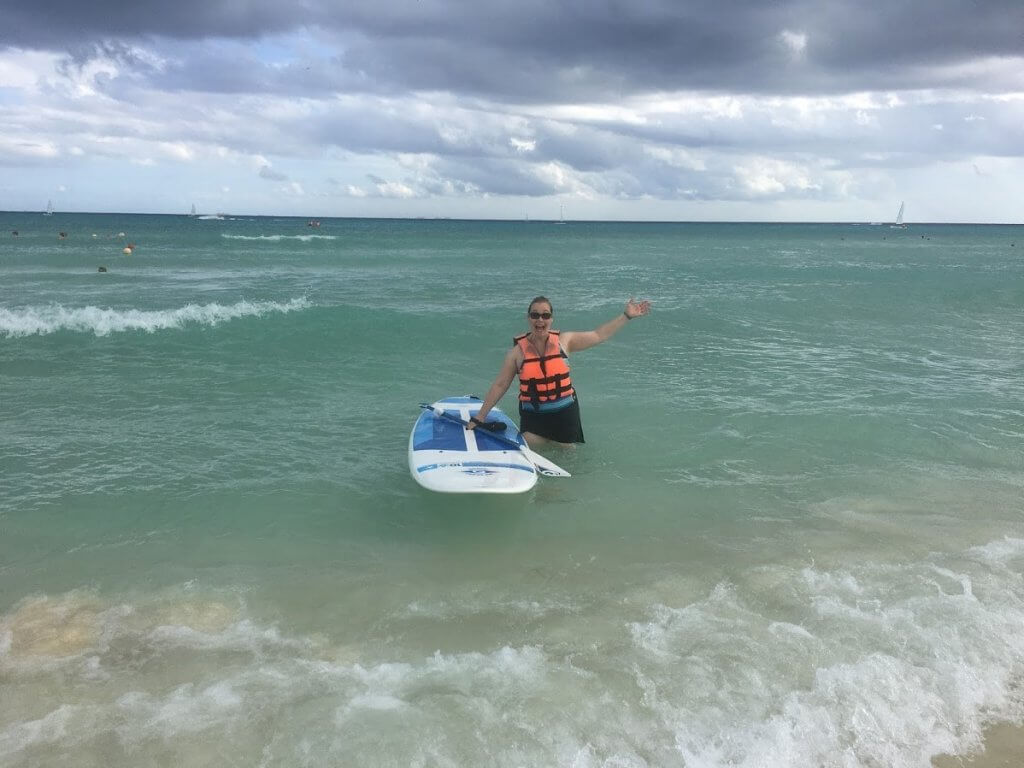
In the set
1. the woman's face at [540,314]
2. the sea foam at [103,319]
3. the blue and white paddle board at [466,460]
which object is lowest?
the blue and white paddle board at [466,460]

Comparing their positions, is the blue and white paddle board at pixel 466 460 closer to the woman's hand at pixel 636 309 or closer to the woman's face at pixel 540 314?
the woman's face at pixel 540 314

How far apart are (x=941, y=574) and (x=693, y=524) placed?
6.93ft

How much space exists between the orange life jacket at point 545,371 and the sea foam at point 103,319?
12401 mm

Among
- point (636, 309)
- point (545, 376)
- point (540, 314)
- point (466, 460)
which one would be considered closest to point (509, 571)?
point (466, 460)

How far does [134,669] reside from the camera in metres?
4.72

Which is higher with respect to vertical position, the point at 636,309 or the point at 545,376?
the point at 636,309

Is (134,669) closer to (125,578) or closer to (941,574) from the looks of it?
(125,578)

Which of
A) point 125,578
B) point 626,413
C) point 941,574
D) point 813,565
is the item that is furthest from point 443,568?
point 626,413

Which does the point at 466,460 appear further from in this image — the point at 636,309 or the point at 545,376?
the point at 636,309

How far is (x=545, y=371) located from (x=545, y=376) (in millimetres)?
68

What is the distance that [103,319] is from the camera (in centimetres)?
1720

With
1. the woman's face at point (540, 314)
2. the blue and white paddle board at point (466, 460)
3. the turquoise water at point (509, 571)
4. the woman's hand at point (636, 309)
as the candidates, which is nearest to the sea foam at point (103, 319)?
the turquoise water at point (509, 571)

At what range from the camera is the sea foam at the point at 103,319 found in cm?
1641

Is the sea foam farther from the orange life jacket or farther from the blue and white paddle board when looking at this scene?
the orange life jacket
